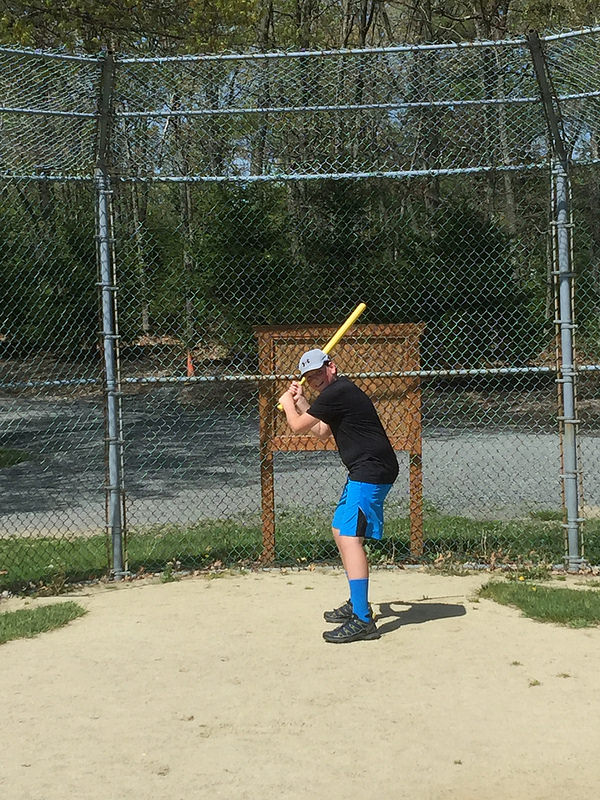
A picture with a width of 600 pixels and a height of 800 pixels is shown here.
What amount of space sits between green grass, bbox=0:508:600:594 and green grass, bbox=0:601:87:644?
50 centimetres

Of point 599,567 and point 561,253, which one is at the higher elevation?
point 561,253

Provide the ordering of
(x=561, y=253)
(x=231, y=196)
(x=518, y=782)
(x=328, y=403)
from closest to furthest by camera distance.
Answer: (x=518, y=782) < (x=328, y=403) < (x=561, y=253) < (x=231, y=196)

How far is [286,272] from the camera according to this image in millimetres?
17766

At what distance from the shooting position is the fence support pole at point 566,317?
6676 millimetres

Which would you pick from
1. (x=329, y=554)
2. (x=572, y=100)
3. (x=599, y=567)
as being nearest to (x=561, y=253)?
(x=572, y=100)

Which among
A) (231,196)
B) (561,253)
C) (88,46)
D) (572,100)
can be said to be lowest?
(561,253)

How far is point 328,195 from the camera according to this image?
18.1m

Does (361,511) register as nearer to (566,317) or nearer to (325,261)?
(566,317)

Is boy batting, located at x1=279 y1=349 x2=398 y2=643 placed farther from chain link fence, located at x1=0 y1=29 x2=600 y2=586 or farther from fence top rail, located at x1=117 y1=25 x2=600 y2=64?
fence top rail, located at x1=117 y1=25 x2=600 y2=64

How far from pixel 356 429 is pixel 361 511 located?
460 millimetres

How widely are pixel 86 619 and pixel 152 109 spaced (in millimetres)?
3456

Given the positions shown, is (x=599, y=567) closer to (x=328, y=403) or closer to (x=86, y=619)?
(x=328, y=403)

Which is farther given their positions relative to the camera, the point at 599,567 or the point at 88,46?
the point at 88,46

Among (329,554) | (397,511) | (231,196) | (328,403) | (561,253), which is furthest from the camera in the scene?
(231,196)
